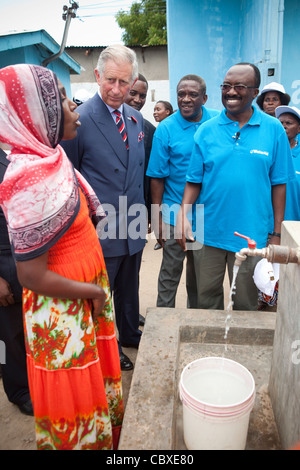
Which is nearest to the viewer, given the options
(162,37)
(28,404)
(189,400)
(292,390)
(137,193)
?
(189,400)

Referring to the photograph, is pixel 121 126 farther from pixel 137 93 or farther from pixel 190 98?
pixel 137 93

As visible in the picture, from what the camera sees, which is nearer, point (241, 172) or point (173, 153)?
point (241, 172)

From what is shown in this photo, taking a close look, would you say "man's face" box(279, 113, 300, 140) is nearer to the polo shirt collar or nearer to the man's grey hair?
the polo shirt collar

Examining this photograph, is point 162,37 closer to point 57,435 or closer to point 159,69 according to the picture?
point 159,69

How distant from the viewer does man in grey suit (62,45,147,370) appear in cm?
215

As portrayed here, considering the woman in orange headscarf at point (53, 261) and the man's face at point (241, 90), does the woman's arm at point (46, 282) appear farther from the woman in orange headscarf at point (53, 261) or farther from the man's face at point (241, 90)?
the man's face at point (241, 90)

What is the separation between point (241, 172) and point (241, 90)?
521 millimetres

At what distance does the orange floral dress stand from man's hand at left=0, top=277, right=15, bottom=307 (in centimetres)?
53

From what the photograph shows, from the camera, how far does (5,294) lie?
189 centimetres

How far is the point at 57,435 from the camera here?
4.71ft

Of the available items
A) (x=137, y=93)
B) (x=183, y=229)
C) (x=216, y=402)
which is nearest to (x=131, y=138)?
(x=183, y=229)

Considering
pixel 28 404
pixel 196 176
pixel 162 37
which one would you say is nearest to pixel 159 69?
pixel 162 37
